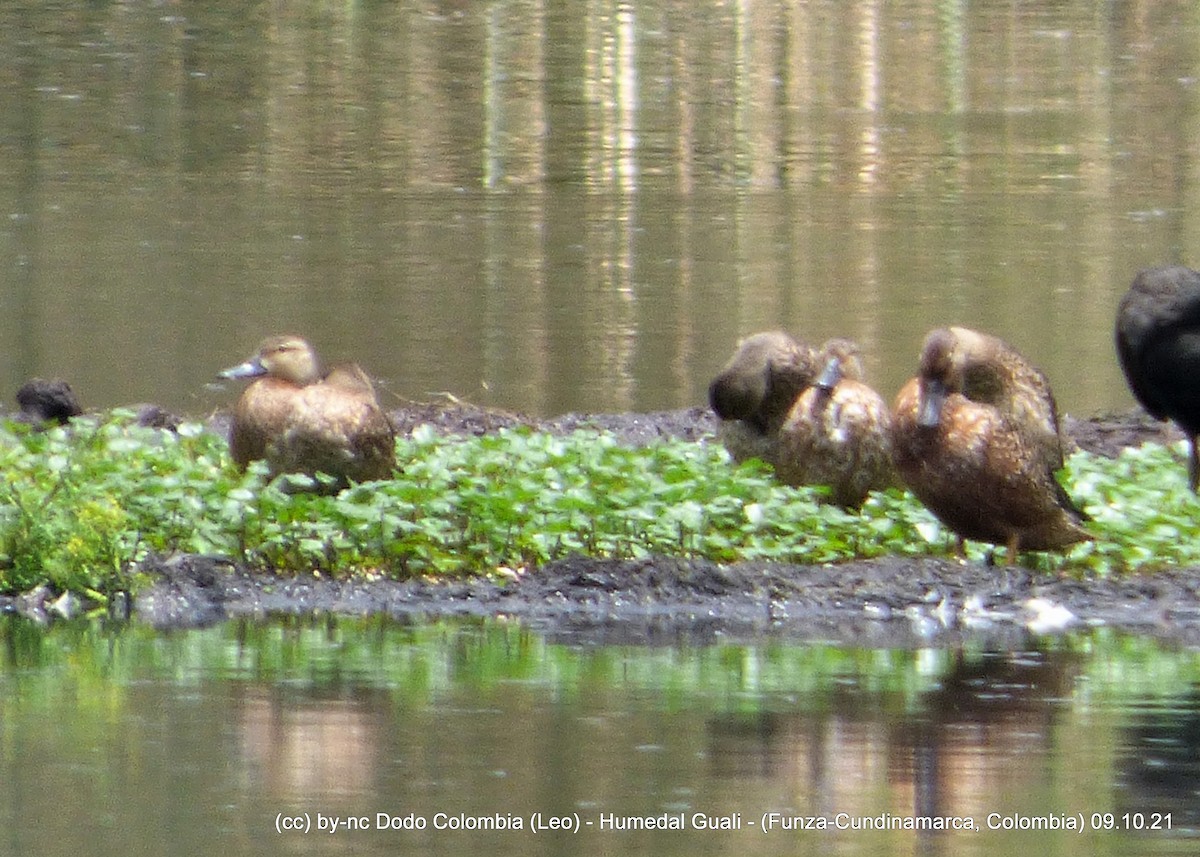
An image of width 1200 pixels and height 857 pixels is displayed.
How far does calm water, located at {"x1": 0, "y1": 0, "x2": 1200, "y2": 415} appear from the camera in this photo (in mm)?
13547

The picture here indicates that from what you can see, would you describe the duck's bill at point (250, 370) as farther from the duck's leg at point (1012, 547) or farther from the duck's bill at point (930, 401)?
the duck's leg at point (1012, 547)

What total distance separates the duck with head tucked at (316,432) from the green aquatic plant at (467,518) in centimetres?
10

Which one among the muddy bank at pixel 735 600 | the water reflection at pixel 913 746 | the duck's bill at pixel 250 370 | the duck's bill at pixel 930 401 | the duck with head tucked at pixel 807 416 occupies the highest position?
the duck's bill at pixel 930 401

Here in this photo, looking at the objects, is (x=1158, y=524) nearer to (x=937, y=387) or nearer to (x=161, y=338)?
(x=937, y=387)

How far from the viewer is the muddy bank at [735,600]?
8.02 meters

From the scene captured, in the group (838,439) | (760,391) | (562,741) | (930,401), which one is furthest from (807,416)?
(562,741)

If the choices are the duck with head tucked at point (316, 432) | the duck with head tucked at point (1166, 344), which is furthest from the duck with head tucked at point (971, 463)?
the duck with head tucked at point (316, 432)

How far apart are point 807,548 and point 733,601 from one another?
0.65 metres

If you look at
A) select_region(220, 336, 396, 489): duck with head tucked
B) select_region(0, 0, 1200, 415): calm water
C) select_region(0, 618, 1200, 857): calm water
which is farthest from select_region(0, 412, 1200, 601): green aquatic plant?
select_region(0, 0, 1200, 415): calm water

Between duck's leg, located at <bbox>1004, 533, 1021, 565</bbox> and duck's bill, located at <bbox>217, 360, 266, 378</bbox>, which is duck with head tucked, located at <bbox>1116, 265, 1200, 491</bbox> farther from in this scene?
duck's bill, located at <bbox>217, 360, 266, 378</bbox>

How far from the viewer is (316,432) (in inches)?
363

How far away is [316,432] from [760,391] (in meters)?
1.68

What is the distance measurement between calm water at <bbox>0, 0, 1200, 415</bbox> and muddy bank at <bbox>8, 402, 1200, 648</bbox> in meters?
3.80

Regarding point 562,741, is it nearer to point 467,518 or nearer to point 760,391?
point 467,518
